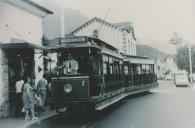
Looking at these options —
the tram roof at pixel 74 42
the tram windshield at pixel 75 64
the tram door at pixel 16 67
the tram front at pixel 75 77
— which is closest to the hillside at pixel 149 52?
the tram door at pixel 16 67

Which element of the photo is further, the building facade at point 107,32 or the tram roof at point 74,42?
the building facade at point 107,32

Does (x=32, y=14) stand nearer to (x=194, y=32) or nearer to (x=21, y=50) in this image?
(x=21, y=50)

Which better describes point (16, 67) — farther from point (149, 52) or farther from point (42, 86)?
point (149, 52)

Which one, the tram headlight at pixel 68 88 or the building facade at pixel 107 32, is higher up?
the building facade at pixel 107 32

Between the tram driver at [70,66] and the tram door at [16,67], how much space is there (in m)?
3.12

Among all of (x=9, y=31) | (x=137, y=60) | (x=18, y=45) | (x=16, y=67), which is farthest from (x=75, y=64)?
(x=137, y=60)

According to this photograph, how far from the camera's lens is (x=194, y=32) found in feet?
22.3

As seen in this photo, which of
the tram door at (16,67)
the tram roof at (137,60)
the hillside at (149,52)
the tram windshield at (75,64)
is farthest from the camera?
the hillside at (149,52)

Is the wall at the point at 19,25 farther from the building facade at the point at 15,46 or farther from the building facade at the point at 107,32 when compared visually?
the building facade at the point at 107,32

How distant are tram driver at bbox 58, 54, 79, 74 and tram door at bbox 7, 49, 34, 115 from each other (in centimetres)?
312

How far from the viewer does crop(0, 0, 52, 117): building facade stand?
41.5 feet

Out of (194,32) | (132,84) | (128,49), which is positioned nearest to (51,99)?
(194,32)

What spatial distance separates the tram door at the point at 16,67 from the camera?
13258mm

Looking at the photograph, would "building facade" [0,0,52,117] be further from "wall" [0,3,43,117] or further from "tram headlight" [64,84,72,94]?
"tram headlight" [64,84,72,94]
